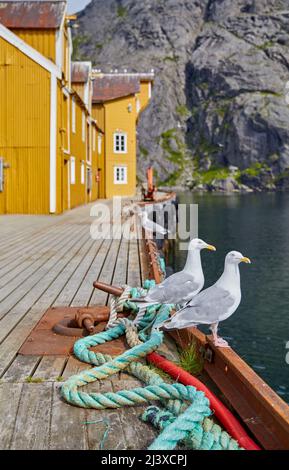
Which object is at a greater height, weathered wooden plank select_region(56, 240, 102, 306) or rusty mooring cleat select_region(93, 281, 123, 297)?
rusty mooring cleat select_region(93, 281, 123, 297)

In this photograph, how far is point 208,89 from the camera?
6250 inches

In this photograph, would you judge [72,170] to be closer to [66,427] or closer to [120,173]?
[120,173]

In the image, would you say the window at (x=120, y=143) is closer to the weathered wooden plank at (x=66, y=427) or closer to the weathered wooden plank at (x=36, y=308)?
the weathered wooden plank at (x=36, y=308)

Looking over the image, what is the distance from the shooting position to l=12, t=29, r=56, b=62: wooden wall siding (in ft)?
83.9

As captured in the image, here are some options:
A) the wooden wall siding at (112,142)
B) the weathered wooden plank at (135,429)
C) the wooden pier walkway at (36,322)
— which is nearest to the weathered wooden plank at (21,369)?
the wooden pier walkway at (36,322)

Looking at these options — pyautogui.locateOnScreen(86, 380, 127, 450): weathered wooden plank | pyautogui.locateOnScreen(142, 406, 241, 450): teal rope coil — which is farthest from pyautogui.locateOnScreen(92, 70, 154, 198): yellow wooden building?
pyautogui.locateOnScreen(142, 406, 241, 450): teal rope coil

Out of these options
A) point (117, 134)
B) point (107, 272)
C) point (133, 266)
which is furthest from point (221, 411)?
point (117, 134)

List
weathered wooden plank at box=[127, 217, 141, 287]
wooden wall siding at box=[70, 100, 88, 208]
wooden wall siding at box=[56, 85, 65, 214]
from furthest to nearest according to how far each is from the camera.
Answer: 1. wooden wall siding at box=[70, 100, 88, 208]
2. wooden wall siding at box=[56, 85, 65, 214]
3. weathered wooden plank at box=[127, 217, 141, 287]

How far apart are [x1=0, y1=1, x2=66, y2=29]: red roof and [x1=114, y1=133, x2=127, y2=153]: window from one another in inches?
955

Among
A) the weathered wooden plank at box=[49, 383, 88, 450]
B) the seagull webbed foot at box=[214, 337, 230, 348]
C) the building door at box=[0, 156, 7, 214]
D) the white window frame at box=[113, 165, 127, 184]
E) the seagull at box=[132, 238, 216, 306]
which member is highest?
the white window frame at box=[113, 165, 127, 184]

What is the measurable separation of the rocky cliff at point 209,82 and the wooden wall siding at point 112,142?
305 ft

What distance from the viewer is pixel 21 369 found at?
16.1 ft

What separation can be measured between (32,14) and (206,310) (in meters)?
25.9

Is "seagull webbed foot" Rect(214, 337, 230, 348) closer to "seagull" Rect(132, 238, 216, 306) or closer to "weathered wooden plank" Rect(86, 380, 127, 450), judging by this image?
"seagull" Rect(132, 238, 216, 306)
